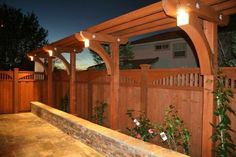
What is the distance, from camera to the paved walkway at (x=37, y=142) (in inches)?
224

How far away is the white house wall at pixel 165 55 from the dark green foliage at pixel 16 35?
38.7ft

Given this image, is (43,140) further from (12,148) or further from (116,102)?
(116,102)

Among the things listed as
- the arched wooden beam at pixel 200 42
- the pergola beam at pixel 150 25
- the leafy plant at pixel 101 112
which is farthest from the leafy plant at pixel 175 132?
the leafy plant at pixel 101 112

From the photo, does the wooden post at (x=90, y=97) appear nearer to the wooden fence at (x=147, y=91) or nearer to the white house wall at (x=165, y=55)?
the wooden fence at (x=147, y=91)

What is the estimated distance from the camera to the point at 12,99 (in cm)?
1151

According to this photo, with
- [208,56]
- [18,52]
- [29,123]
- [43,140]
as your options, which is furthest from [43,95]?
[18,52]

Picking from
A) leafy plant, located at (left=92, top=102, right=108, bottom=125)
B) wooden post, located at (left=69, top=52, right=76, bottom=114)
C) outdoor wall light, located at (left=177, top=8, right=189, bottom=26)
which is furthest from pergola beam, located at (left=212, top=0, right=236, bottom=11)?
wooden post, located at (left=69, top=52, right=76, bottom=114)

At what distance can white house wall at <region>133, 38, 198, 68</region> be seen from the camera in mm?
14999

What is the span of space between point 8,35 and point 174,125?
22045 millimetres

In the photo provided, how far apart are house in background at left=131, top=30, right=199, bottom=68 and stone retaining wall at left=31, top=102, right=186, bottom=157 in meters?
9.73

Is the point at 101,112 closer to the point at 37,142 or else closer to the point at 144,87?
the point at 37,142

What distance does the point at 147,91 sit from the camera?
19.6 feet

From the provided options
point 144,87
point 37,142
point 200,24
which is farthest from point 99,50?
point 37,142

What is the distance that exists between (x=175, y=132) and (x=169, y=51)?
12.0 m
